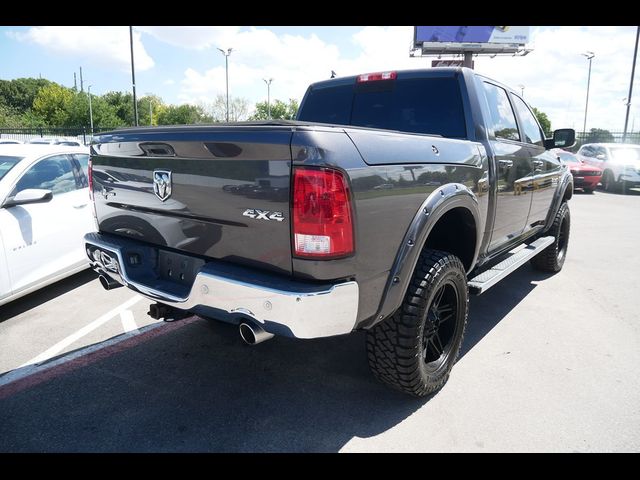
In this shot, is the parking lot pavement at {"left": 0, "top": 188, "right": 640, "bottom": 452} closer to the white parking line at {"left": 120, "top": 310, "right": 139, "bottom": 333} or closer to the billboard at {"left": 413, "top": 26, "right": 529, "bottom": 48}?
the white parking line at {"left": 120, "top": 310, "right": 139, "bottom": 333}

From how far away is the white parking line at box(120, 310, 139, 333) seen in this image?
384 centimetres

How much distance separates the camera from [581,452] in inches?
92.4

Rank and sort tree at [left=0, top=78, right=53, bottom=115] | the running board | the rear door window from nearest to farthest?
the running board → the rear door window → tree at [left=0, top=78, right=53, bottom=115]

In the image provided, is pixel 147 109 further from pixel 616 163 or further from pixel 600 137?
pixel 616 163

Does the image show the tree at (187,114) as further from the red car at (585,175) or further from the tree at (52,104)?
the red car at (585,175)

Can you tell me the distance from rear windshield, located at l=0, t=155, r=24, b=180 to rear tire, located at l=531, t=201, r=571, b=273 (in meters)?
5.64

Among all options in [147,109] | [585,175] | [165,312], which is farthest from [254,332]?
[147,109]

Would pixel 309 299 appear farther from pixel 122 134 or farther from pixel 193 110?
pixel 193 110

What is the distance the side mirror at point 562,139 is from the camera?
4.90 metres

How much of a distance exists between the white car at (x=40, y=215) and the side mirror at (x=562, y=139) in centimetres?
473

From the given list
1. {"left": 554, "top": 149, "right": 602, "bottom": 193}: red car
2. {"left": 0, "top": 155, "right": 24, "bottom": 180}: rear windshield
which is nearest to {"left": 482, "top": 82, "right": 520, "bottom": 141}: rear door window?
{"left": 0, "top": 155, "right": 24, "bottom": 180}: rear windshield

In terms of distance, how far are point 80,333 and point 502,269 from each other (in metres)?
3.43

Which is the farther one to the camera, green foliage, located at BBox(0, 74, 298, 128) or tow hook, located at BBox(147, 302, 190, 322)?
green foliage, located at BBox(0, 74, 298, 128)
